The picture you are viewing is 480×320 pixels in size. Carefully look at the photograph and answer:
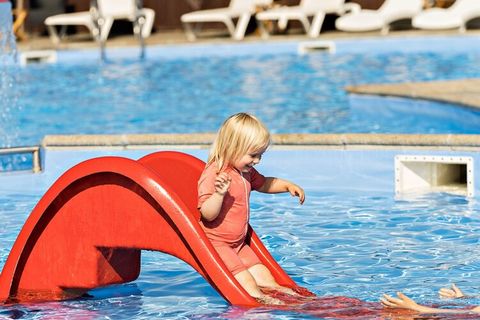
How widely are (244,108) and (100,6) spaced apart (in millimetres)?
8005

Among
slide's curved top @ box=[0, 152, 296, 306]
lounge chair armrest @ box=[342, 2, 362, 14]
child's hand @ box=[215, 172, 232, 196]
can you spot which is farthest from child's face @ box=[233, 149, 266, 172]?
lounge chair armrest @ box=[342, 2, 362, 14]

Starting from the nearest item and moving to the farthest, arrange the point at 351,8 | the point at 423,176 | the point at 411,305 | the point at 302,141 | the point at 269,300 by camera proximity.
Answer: the point at 411,305
the point at 269,300
the point at 423,176
the point at 302,141
the point at 351,8

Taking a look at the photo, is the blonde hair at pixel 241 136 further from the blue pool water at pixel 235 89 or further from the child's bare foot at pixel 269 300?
the blue pool water at pixel 235 89

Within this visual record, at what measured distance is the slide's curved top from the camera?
15.4ft

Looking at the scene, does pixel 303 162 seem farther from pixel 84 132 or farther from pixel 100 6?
pixel 100 6

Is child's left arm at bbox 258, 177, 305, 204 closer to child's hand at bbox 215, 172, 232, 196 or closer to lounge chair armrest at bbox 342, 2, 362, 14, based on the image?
child's hand at bbox 215, 172, 232, 196

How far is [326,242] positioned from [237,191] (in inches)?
65.8

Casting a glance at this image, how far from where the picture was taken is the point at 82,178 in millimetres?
4844

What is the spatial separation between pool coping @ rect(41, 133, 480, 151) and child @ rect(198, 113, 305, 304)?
255 cm

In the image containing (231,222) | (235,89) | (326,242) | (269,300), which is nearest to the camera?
(269,300)

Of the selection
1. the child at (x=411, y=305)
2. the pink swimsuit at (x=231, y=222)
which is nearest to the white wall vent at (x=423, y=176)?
the pink swimsuit at (x=231, y=222)

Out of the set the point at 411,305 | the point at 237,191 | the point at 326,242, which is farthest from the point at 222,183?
the point at 326,242

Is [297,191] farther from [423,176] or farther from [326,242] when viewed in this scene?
[423,176]

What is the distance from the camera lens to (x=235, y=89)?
1397 centimetres
